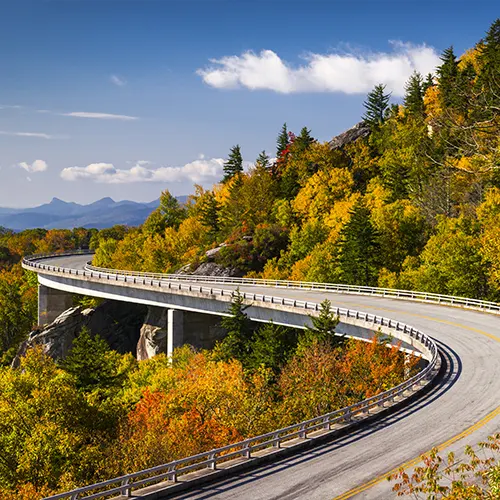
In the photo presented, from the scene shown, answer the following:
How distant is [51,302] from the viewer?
95.0 m

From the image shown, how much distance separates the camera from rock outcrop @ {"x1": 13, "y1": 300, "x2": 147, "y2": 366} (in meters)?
80.6

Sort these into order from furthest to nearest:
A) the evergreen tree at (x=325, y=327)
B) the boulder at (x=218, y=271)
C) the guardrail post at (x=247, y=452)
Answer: the boulder at (x=218, y=271) < the evergreen tree at (x=325, y=327) < the guardrail post at (x=247, y=452)

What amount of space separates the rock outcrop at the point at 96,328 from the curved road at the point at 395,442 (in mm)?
57706

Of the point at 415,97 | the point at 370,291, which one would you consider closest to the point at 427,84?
the point at 415,97

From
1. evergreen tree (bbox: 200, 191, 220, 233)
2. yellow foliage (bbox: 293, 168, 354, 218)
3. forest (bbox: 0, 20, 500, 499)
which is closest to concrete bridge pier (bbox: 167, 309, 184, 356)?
forest (bbox: 0, 20, 500, 499)

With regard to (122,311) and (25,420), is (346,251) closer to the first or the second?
(122,311)

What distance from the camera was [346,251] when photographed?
71938 mm

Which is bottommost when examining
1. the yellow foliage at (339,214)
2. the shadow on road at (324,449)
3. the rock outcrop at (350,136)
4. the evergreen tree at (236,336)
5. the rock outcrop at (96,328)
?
the rock outcrop at (96,328)

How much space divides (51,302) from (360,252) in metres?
52.6

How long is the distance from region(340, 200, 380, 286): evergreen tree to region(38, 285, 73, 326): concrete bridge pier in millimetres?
47782

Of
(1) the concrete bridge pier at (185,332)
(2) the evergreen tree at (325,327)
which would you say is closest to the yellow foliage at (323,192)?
(1) the concrete bridge pier at (185,332)

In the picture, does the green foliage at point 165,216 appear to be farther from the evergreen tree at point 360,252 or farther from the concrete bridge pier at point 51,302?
the evergreen tree at point 360,252

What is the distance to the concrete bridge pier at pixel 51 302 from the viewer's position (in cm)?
9419

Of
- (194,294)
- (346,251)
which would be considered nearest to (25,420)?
(194,294)
